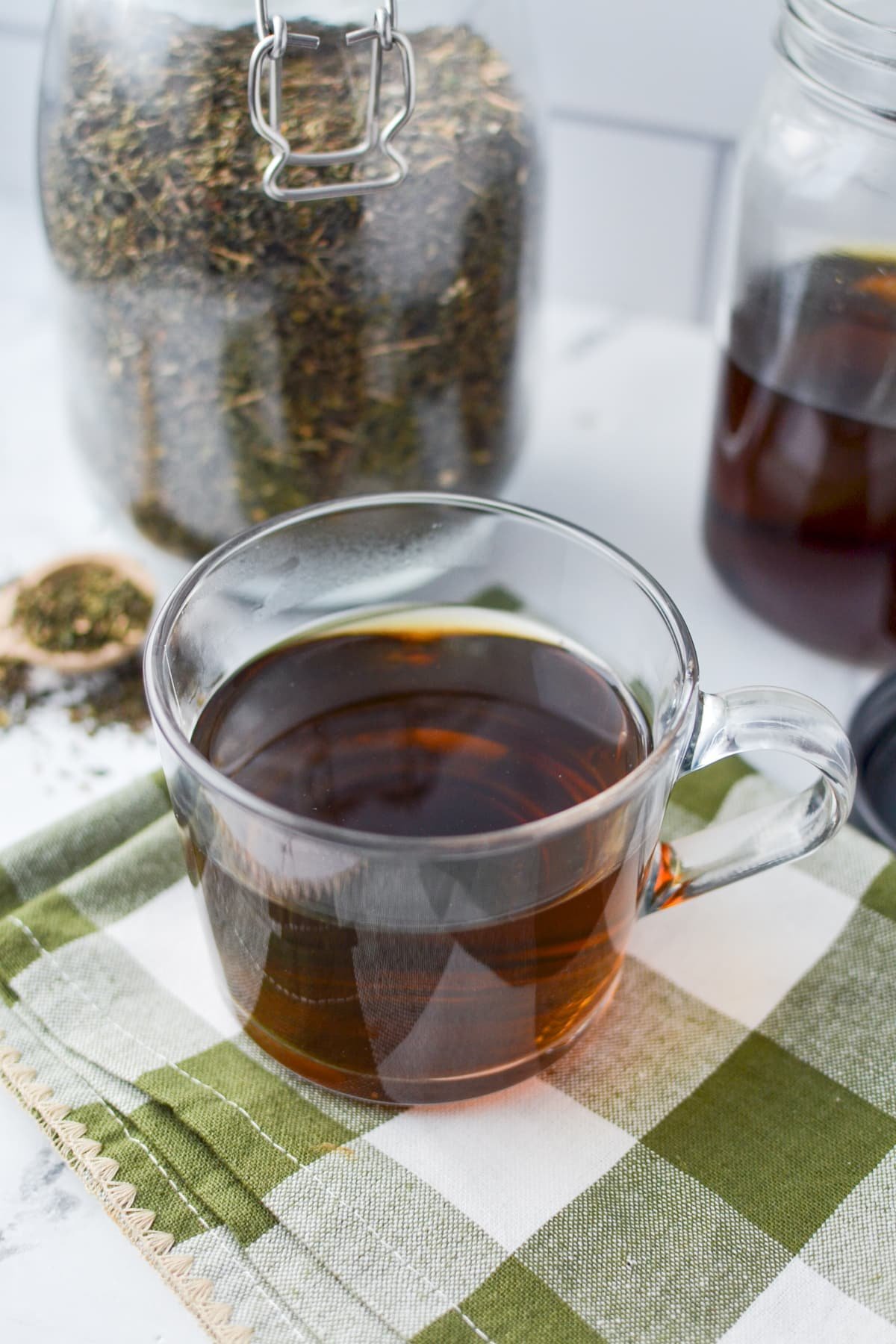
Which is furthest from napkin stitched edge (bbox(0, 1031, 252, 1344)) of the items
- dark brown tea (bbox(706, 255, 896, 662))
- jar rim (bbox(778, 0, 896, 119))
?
jar rim (bbox(778, 0, 896, 119))

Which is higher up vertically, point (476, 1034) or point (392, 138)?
point (392, 138)

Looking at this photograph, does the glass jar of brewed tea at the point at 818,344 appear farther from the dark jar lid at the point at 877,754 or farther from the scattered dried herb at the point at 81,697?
the scattered dried herb at the point at 81,697

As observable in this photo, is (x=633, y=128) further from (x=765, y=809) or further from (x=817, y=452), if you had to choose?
(x=765, y=809)

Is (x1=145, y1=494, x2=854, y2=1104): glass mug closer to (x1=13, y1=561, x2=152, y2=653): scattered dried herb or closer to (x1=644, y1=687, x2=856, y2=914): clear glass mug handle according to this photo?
(x1=644, y1=687, x2=856, y2=914): clear glass mug handle

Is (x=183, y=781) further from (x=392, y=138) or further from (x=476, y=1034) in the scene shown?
(x=392, y=138)

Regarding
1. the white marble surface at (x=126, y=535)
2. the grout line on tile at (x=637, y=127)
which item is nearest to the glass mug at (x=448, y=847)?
the white marble surface at (x=126, y=535)

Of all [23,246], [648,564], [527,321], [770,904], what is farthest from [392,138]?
[23,246]
